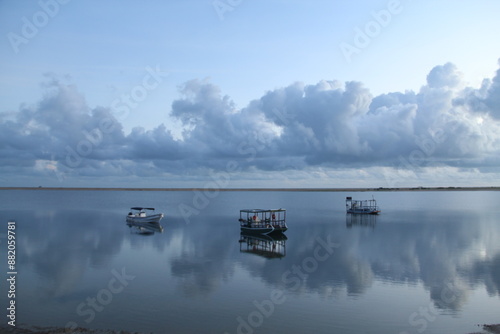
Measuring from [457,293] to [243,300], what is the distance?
15139 millimetres

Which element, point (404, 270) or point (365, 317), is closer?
point (365, 317)

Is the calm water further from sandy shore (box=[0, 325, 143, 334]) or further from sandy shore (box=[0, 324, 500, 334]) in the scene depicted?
Result: sandy shore (box=[0, 325, 143, 334])

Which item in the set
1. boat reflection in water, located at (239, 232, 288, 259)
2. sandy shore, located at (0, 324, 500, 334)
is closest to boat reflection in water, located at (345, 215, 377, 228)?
boat reflection in water, located at (239, 232, 288, 259)

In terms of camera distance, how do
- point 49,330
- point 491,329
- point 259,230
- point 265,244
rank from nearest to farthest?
point 49,330 → point 491,329 → point 265,244 → point 259,230

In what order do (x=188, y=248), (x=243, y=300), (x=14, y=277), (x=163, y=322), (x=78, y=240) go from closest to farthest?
1. (x=163, y=322)
2. (x=243, y=300)
3. (x=14, y=277)
4. (x=188, y=248)
5. (x=78, y=240)

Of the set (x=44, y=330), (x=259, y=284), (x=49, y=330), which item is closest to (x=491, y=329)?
(x=259, y=284)

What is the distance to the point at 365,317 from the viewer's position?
74.8 feet

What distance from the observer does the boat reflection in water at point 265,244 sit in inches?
1743

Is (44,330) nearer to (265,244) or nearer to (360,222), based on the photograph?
(265,244)

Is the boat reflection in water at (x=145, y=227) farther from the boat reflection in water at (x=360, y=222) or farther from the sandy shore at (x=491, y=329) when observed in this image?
the sandy shore at (x=491, y=329)

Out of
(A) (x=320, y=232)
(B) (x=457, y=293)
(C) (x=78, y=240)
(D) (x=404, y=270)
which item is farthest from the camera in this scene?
(A) (x=320, y=232)

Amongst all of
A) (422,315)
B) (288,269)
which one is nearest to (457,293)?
(422,315)

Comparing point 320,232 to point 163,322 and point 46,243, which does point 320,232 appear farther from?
point 163,322

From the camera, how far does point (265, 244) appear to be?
51.2 metres
